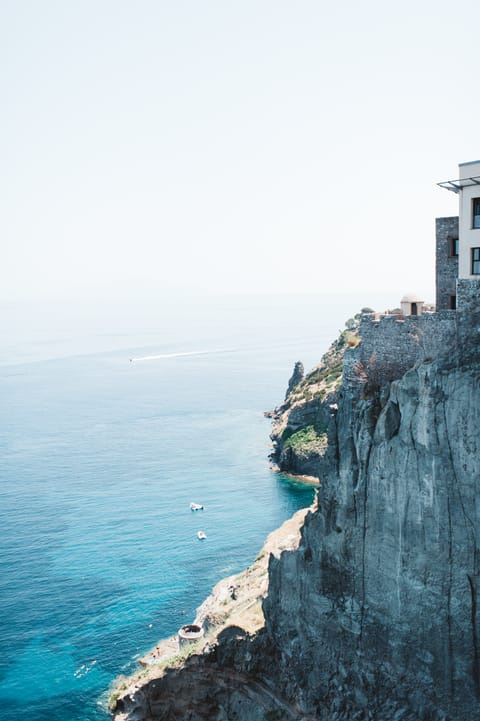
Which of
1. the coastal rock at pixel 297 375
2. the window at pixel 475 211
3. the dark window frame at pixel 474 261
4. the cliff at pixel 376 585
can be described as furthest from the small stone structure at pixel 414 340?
the coastal rock at pixel 297 375

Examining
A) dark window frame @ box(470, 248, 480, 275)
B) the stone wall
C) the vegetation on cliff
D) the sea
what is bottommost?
the sea

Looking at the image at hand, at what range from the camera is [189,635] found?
57.3m

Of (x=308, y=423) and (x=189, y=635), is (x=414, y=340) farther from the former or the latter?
(x=308, y=423)

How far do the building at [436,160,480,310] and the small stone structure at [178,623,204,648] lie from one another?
103 ft

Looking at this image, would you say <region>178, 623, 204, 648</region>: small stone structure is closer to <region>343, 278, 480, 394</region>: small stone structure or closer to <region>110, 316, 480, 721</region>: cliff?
<region>110, 316, 480, 721</region>: cliff

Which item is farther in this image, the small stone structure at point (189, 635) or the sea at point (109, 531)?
the sea at point (109, 531)

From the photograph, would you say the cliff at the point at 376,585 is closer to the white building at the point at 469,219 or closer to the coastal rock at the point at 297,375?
the white building at the point at 469,219

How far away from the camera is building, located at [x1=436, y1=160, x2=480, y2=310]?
127 ft

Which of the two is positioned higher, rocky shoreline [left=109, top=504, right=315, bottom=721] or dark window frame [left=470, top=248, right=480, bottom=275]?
dark window frame [left=470, top=248, right=480, bottom=275]

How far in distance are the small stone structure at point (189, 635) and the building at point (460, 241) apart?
31.4m

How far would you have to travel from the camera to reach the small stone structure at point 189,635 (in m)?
56.6

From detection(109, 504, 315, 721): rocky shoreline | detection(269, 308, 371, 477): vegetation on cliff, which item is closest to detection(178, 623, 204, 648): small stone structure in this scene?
detection(109, 504, 315, 721): rocky shoreline

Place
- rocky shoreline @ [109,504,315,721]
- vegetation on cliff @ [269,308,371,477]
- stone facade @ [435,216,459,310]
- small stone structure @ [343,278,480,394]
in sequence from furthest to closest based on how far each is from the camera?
vegetation on cliff @ [269,308,371,477] < rocky shoreline @ [109,504,315,721] < stone facade @ [435,216,459,310] < small stone structure @ [343,278,480,394]

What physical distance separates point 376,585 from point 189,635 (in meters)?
21.6
